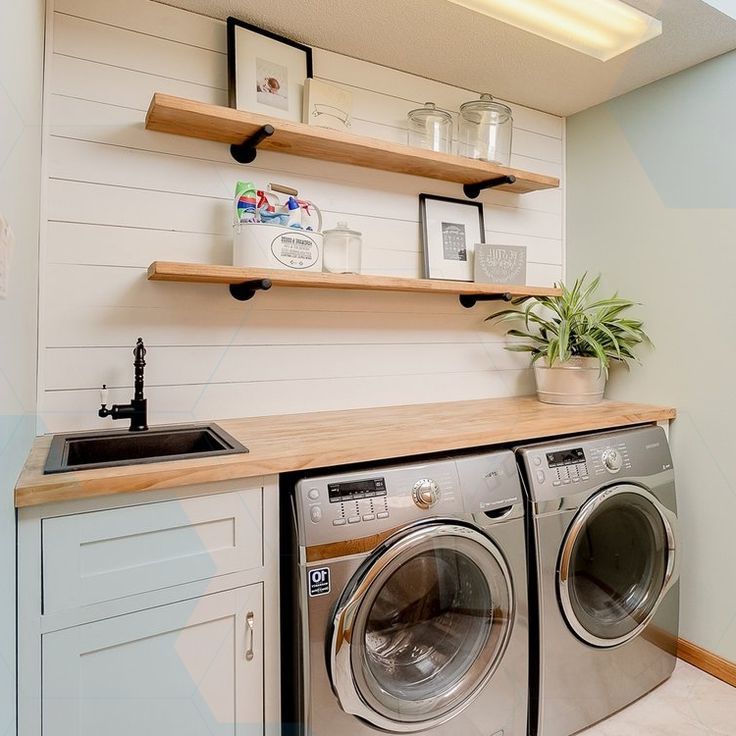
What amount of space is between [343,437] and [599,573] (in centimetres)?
99

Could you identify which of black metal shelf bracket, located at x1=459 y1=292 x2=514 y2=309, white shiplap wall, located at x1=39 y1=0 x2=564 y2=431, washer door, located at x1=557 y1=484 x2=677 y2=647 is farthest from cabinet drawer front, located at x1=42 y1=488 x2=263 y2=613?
black metal shelf bracket, located at x1=459 y1=292 x2=514 y2=309

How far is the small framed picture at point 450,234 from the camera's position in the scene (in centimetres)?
232

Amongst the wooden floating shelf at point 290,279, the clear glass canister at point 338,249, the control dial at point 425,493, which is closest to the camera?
the control dial at point 425,493

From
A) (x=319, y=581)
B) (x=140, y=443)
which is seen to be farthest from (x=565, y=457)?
(x=140, y=443)

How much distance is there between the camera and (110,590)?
120 cm

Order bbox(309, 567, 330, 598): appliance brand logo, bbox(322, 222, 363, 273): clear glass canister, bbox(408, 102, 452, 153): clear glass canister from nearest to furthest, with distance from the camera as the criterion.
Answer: bbox(309, 567, 330, 598): appliance brand logo, bbox(322, 222, 363, 273): clear glass canister, bbox(408, 102, 452, 153): clear glass canister

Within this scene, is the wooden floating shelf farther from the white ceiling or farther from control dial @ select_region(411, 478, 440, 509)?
the white ceiling

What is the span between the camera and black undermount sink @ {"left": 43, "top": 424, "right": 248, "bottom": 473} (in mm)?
1565

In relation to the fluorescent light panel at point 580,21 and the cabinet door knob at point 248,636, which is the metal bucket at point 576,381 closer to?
the fluorescent light panel at point 580,21

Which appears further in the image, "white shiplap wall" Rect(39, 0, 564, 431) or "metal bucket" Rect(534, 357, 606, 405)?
"metal bucket" Rect(534, 357, 606, 405)

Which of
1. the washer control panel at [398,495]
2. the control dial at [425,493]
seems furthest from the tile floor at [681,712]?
the control dial at [425,493]

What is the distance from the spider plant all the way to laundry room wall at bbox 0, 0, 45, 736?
179 cm

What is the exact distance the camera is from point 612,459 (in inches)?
73.9

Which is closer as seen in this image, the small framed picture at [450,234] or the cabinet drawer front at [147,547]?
the cabinet drawer front at [147,547]
